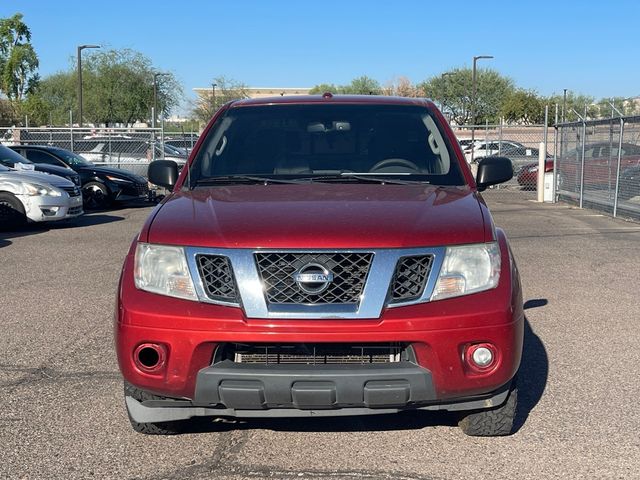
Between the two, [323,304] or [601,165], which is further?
[601,165]

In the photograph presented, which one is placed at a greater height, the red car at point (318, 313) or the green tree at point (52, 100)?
the green tree at point (52, 100)

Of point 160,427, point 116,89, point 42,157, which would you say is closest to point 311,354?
point 160,427

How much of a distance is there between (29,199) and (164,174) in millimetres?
9421

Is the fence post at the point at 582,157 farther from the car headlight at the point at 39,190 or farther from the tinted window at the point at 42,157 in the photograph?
the tinted window at the point at 42,157

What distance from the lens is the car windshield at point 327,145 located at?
4992 mm

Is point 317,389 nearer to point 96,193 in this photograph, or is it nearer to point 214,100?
point 96,193

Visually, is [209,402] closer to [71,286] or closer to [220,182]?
[220,182]

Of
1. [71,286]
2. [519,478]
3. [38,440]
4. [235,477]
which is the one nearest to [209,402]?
[235,477]

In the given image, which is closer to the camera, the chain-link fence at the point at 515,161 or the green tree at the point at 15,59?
the chain-link fence at the point at 515,161

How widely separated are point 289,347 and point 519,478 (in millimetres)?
1227

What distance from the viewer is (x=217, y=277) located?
3672 millimetres

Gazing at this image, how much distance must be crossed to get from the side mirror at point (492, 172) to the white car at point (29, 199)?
10.4 meters

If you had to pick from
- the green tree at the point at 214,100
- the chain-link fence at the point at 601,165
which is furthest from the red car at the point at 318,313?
the green tree at the point at 214,100

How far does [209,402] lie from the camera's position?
11.9 ft
